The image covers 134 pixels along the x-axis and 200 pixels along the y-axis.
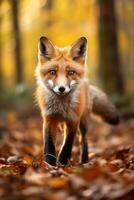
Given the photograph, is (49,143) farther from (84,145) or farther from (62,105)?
(84,145)

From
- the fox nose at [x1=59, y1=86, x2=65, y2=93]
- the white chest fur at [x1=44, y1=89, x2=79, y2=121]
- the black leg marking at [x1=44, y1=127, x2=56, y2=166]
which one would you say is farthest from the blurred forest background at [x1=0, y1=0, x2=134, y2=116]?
the fox nose at [x1=59, y1=86, x2=65, y2=93]

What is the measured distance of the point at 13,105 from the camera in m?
18.0

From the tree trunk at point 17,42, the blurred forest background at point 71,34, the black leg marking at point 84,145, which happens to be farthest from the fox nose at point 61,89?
the tree trunk at point 17,42

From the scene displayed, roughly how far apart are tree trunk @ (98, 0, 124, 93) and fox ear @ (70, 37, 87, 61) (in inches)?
293

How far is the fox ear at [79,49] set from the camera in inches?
276

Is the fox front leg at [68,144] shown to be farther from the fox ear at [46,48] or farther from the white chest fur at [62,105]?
the fox ear at [46,48]

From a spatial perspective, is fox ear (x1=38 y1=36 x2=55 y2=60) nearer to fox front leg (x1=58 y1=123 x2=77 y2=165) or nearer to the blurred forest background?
fox front leg (x1=58 y1=123 x2=77 y2=165)

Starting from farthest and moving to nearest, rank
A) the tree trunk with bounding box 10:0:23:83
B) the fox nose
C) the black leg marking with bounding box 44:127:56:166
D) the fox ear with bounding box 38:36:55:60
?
1. the tree trunk with bounding box 10:0:23:83
2. the fox ear with bounding box 38:36:55:60
3. the black leg marking with bounding box 44:127:56:166
4. the fox nose

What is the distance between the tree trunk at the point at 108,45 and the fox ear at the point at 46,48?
766 centimetres

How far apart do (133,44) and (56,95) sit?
25.6 meters

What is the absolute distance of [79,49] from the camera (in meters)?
7.07

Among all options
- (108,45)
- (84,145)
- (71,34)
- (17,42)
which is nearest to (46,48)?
(84,145)

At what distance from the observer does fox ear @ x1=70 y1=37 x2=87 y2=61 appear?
7.02m

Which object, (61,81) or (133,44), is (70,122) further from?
(133,44)
